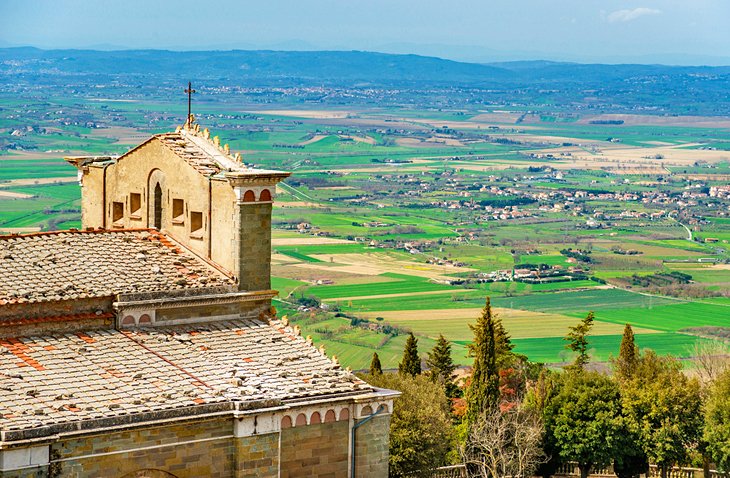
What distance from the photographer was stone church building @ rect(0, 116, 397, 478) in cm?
2291

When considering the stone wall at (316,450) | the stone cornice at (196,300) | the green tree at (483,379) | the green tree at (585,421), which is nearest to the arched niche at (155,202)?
the stone cornice at (196,300)

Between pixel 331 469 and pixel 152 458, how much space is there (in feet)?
12.8

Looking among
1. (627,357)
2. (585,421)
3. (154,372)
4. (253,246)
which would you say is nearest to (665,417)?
(585,421)

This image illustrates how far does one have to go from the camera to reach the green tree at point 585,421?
128 ft

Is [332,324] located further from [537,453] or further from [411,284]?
[537,453]

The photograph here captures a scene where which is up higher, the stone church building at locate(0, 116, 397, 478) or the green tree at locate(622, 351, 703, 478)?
Answer: the stone church building at locate(0, 116, 397, 478)

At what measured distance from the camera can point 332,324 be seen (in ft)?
297

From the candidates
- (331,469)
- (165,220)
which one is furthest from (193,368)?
(165,220)

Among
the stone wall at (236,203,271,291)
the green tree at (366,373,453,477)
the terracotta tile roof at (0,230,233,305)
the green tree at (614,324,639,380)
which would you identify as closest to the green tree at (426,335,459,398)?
the green tree at (614,324,639,380)

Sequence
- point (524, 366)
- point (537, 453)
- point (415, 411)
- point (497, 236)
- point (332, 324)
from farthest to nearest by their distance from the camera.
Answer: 1. point (497, 236)
2. point (332, 324)
3. point (524, 366)
4. point (537, 453)
5. point (415, 411)

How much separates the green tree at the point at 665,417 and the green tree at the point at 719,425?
1.74ft

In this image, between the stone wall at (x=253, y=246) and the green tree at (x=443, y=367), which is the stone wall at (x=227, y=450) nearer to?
the stone wall at (x=253, y=246)

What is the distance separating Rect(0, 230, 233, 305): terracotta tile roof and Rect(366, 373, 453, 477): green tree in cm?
751

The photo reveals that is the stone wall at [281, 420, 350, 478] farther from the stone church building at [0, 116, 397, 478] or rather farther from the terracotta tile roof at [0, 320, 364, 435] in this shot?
the terracotta tile roof at [0, 320, 364, 435]
